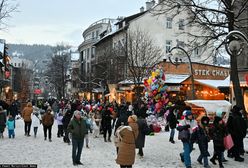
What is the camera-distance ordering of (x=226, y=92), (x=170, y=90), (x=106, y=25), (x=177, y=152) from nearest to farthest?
(x=177, y=152) → (x=226, y=92) → (x=170, y=90) → (x=106, y=25)

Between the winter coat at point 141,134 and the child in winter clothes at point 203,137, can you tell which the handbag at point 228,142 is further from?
the winter coat at point 141,134

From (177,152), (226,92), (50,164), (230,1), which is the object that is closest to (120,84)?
(226,92)

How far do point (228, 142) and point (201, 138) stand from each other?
0.96 metres

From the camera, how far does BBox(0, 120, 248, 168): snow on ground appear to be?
12.0 m

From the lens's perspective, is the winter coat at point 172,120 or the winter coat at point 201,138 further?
the winter coat at point 172,120

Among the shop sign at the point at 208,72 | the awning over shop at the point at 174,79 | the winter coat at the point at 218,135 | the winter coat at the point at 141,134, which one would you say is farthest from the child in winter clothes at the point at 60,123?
the shop sign at the point at 208,72

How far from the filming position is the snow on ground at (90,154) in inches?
474

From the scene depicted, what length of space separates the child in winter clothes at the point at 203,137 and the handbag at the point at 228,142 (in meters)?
0.58

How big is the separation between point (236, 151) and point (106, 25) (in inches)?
2444

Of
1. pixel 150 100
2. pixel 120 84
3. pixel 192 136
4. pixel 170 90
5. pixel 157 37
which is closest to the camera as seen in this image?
pixel 192 136

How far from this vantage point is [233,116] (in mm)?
13055

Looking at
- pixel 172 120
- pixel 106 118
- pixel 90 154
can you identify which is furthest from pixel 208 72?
pixel 90 154

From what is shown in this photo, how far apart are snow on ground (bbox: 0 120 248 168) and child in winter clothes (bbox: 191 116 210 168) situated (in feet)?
1.63

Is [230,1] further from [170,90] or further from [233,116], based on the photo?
[170,90]
